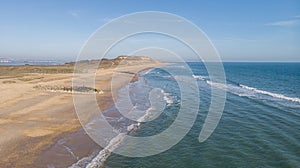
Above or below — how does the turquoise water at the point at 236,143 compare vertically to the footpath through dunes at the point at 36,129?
below

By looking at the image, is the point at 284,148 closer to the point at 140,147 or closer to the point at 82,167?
the point at 140,147

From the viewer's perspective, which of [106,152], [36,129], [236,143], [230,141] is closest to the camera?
[106,152]

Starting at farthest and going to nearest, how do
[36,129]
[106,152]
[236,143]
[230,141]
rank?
[36,129]
[230,141]
[236,143]
[106,152]

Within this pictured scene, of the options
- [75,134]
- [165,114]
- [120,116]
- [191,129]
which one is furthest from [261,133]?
[75,134]

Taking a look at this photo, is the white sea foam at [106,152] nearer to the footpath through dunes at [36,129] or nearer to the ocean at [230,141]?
the ocean at [230,141]

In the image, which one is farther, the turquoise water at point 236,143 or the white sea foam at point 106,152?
the turquoise water at point 236,143

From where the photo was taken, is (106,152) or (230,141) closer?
(106,152)

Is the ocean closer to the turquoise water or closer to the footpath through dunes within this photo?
the turquoise water

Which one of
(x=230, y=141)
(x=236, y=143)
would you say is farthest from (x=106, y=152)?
(x=236, y=143)

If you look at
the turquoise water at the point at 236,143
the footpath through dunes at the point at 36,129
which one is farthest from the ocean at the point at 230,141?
the footpath through dunes at the point at 36,129

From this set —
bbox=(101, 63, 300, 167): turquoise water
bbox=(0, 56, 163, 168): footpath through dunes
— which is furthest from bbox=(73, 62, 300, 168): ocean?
bbox=(0, 56, 163, 168): footpath through dunes

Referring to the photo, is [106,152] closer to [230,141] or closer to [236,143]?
[230,141]

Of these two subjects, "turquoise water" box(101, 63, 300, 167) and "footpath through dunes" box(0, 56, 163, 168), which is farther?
"turquoise water" box(101, 63, 300, 167)
